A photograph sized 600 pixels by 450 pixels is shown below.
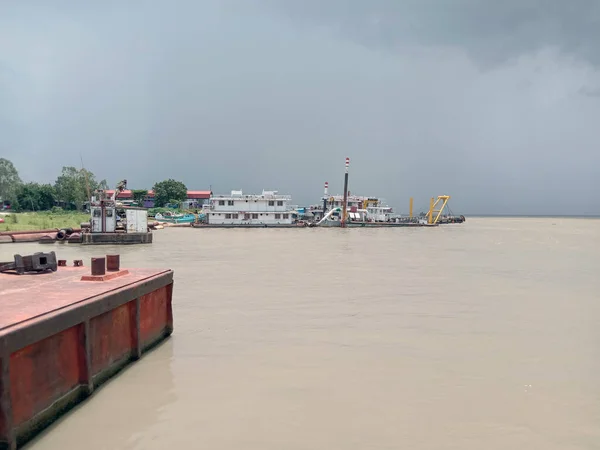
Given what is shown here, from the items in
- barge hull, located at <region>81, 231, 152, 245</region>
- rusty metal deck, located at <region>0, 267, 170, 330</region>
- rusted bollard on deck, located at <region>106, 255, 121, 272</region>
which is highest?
rusted bollard on deck, located at <region>106, 255, 121, 272</region>

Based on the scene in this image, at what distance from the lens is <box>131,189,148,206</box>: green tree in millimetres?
120113

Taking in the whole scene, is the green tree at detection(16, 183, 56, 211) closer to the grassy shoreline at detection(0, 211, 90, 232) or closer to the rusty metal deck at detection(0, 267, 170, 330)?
the grassy shoreline at detection(0, 211, 90, 232)

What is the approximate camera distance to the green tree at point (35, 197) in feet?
331

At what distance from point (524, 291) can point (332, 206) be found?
239 ft

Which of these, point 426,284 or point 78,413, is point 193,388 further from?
point 426,284

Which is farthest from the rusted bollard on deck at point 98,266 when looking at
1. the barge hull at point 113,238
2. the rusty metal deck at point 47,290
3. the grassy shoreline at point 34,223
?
the grassy shoreline at point 34,223

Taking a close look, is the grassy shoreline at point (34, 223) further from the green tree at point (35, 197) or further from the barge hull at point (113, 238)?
the green tree at point (35, 197)

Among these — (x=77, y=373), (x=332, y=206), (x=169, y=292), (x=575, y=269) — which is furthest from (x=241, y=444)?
(x=332, y=206)

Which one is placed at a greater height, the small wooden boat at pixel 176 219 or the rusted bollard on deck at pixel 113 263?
the rusted bollard on deck at pixel 113 263

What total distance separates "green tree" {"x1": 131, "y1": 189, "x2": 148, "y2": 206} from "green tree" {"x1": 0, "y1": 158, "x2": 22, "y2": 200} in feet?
83.1

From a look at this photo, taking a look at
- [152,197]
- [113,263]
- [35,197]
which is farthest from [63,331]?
[152,197]

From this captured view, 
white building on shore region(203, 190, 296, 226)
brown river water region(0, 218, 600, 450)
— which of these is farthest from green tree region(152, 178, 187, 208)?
brown river water region(0, 218, 600, 450)

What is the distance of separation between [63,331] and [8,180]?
120367 mm

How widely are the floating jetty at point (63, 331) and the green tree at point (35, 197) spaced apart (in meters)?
105
